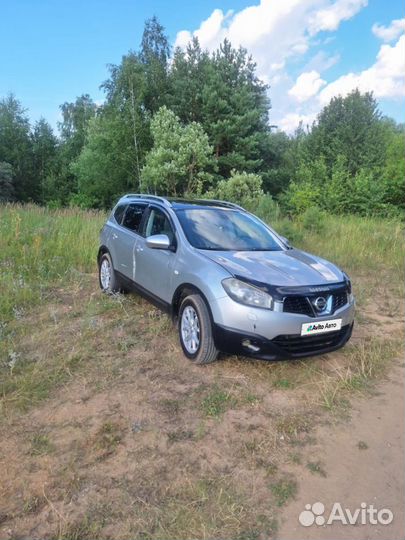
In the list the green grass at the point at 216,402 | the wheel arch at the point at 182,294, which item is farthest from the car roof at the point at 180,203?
the green grass at the point at 216,402

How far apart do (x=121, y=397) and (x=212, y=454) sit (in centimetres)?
101

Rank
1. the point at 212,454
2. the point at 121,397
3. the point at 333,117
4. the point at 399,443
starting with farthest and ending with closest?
the point at 333,117 < the point at 121,397 < the point at 399,443 < the point at 212,454

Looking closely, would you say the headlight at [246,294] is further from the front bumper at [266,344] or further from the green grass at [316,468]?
the green grass at [316,468]

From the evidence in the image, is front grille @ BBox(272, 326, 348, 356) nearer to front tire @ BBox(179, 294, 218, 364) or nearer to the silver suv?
the silver suv

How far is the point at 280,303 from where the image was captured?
3359mm

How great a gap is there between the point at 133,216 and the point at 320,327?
10.4 feet

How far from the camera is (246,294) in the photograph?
344 cm

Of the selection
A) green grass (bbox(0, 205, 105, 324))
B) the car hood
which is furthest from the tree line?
the car hood

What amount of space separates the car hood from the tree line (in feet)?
49.6

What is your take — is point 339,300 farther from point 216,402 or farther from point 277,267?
point 216,402

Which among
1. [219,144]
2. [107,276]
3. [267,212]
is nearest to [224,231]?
[107,276]

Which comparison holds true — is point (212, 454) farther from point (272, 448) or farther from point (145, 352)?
point (145, 352)

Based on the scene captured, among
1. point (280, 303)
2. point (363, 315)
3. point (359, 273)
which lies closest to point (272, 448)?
point (280, 303)

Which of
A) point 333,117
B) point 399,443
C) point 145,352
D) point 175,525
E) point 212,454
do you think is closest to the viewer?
point 175,525
